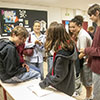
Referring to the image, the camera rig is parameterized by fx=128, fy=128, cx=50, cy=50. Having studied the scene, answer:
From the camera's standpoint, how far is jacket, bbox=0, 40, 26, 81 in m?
1.42

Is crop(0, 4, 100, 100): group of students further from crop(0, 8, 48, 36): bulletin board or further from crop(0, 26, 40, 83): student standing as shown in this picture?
crop(0, 8, 48, 36): bulletin board

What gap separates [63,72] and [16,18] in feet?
→ 14.8

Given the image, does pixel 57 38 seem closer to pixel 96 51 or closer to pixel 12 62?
pixel 96 51

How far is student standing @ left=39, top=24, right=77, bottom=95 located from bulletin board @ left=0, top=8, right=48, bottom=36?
4123 mm

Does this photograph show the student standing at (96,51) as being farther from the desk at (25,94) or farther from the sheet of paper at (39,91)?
the sheet of paper at (39,91)

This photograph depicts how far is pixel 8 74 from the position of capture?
4.94 ft

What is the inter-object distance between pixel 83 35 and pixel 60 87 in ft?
2.75

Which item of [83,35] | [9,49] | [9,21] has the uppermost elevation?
[9,21]

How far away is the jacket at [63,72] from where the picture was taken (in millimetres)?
1227

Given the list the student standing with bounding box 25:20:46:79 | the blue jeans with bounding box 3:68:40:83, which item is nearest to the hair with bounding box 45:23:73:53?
the blue jeans with bounding box 3:68:40:83

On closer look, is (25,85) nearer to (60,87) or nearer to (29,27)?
(60,87)

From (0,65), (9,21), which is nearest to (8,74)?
(0,65)

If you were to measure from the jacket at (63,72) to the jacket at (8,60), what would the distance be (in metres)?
0.43

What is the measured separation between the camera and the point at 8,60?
142 centimetres
